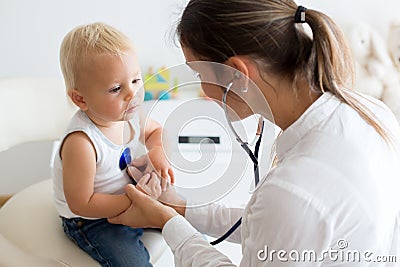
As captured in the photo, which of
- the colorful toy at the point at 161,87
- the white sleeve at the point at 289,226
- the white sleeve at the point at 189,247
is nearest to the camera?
the white sleeve at the point at 289,226

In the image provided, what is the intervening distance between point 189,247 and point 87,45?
420mm

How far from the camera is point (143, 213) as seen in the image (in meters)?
1.15

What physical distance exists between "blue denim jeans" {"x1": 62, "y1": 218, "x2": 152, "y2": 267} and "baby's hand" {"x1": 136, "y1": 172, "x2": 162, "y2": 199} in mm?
118

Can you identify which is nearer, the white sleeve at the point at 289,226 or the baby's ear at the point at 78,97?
the white sleeve at the point at 289,226

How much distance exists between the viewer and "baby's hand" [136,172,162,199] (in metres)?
1.15

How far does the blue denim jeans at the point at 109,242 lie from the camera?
121cm

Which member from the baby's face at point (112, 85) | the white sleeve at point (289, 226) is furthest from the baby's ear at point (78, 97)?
the white sleeve at point (289, 226)

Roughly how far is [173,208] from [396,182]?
0.44m

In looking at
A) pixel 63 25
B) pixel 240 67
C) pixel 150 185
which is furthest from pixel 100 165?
pixel 63 25

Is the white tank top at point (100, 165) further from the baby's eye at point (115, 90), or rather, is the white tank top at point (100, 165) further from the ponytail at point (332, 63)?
the ponytail at point (332, 63)

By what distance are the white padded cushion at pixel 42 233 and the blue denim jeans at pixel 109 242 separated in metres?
0.02

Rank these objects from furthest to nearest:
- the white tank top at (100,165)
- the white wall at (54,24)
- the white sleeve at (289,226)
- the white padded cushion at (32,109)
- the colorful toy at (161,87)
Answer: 1. the white wall at (54,24)
2. the white padded cushion at (32,109)
3. the white tank top at (100,165)
4. the colorful toy at (161,87)
5. the white sleeve at (289,226)

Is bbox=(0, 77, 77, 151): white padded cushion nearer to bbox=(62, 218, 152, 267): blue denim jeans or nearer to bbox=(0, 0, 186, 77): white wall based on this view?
bbox=(62, 218, 152, 267): blue denim jeans

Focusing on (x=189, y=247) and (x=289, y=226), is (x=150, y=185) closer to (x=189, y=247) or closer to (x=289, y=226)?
(x=189, y=247)
